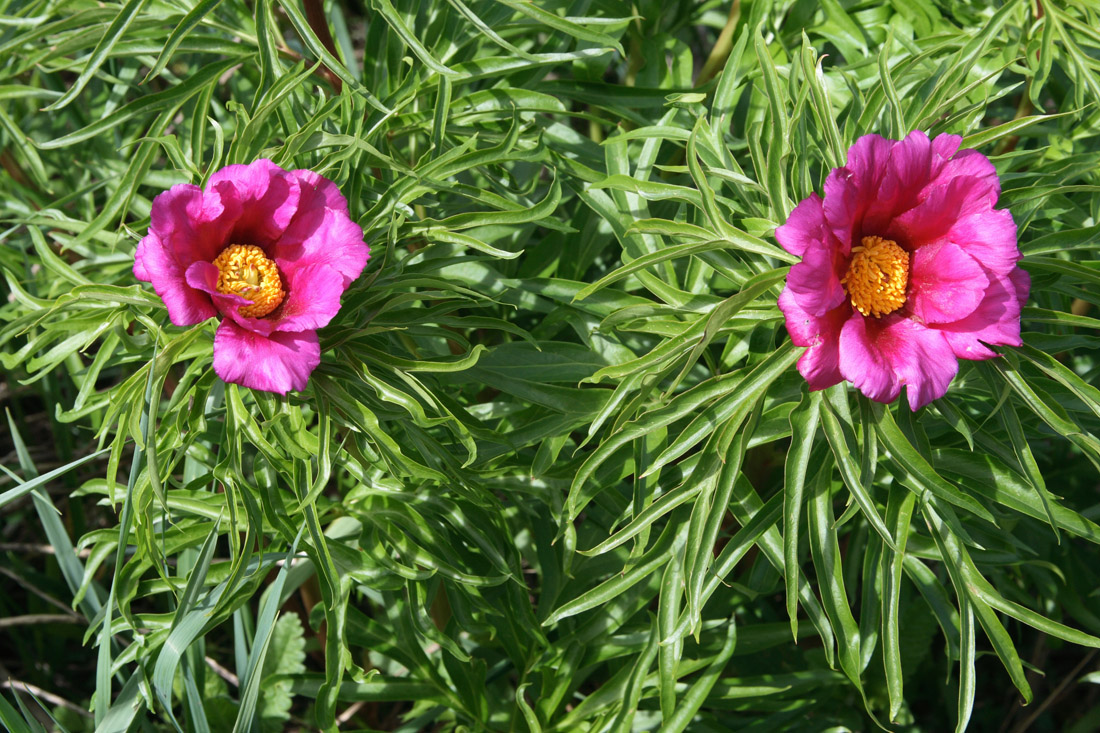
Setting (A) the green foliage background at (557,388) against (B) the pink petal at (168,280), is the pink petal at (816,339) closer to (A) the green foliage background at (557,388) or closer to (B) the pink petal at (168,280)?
(A) the green foliage background at (557,388)

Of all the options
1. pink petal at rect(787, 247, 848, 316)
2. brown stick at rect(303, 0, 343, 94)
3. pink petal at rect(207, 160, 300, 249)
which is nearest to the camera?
pink petal at rect(787, 247, 848, 316)

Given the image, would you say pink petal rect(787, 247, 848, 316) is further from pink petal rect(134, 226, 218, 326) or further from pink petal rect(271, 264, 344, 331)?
pink petal rect(134, 226, 218, 326)

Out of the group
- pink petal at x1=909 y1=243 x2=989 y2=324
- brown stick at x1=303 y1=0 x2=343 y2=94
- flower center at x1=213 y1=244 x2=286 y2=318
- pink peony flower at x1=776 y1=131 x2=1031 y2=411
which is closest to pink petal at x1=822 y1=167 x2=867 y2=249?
pink peony flower at x1=776 y1=131 x2=1031 y2=411

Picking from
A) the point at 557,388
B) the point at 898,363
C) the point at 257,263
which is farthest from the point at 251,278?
the point at 898,363

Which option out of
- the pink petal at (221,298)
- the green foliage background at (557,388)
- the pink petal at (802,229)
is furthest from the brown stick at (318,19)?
the pink petal at (802,229)

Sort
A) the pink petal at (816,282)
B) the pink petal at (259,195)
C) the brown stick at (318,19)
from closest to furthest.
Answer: the pink petal at (816,282)
the pink petal at (259,195)
the brown stick at (318,19)

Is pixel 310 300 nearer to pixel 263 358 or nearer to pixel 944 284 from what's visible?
pixel 263 358
